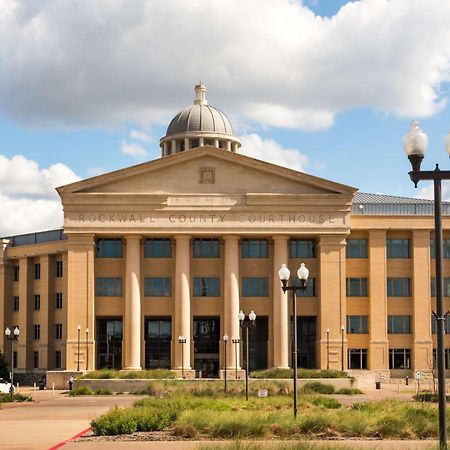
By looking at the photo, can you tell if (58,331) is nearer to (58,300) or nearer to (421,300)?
(58,300)

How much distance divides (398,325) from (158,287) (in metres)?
21.0

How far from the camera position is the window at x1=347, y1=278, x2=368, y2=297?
82.5 metres

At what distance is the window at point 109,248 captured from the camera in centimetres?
8069

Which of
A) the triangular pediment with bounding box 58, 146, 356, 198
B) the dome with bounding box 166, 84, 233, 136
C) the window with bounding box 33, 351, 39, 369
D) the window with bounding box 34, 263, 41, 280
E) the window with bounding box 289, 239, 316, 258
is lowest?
the window with bounding box 33, 351, 39, 369

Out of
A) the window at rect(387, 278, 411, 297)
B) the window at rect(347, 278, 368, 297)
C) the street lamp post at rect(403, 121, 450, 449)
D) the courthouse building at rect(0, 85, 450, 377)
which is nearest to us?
the street lamp post at rect(403, 121, 450, 449)

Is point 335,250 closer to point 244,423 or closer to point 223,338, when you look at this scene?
point 223,338

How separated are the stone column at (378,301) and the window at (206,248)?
13.3 metres

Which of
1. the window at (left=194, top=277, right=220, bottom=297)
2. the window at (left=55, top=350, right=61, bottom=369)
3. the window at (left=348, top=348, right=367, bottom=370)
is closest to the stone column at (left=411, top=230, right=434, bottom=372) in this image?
the window at (left=348, top=348, right=367, bottom=370)

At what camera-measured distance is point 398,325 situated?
271 feet

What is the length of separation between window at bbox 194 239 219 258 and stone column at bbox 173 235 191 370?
1448 millimetres

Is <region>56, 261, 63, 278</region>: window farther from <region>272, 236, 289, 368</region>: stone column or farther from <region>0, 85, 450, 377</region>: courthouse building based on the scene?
<region>272, 236, 289, 368</region>: stone column

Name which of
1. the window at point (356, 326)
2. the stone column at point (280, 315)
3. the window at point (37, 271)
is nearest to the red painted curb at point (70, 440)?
the stone column at point (280, 315)

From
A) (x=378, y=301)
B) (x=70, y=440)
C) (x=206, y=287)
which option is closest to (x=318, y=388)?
(x=206, y=287)

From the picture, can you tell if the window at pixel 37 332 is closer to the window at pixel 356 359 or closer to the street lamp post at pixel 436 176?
the window at pixel 356 359
